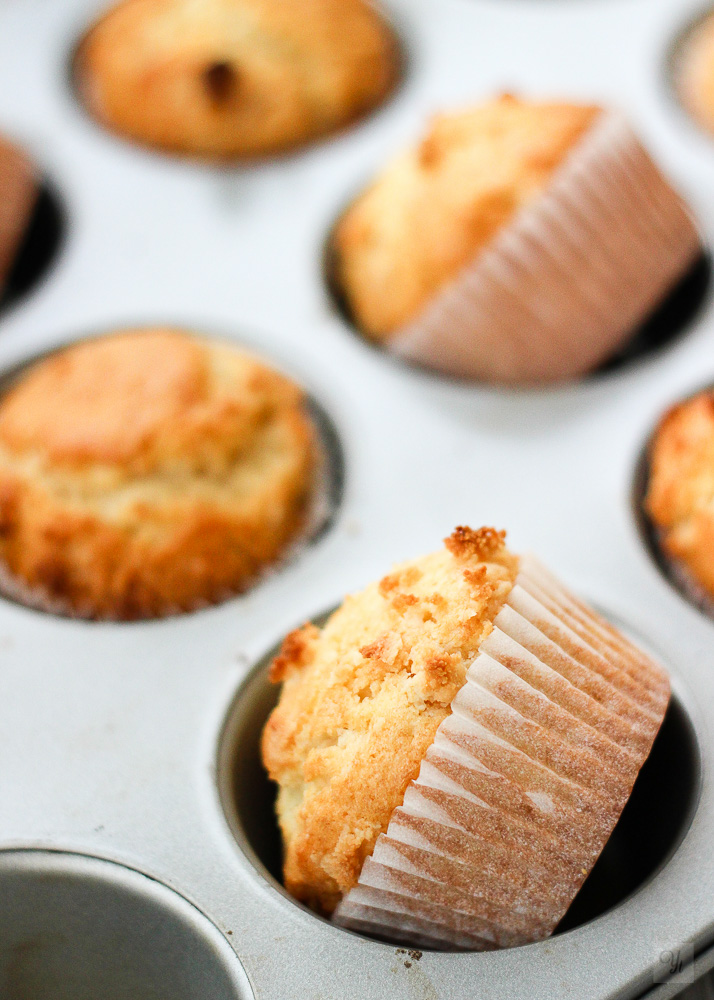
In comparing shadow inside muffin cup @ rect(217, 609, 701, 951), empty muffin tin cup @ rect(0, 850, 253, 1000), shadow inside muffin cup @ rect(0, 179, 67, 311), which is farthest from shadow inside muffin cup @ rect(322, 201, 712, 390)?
empty muffin tin cup @ rect(0, 850, 253, 1000)

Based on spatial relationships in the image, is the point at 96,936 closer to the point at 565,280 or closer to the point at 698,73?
the point at 565,280

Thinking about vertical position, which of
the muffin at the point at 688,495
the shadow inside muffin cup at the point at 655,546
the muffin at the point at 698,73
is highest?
the muffin at the point at 698,73

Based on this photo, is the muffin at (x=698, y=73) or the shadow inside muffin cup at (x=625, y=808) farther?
the muffin at (x=698, y=73)

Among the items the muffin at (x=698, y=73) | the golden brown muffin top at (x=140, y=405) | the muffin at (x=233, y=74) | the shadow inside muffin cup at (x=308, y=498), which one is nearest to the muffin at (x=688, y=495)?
the shadow inside muffin cup at (x=308, y=498)

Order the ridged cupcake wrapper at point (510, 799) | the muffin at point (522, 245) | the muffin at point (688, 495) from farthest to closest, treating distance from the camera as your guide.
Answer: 1. the muffin at point (522, 245)
2. the muffin at point (688, 495)
3. the ridged cupcake wrapper at point (510, 799)

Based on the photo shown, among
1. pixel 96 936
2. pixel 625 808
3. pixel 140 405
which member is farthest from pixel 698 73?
pixel 96 936

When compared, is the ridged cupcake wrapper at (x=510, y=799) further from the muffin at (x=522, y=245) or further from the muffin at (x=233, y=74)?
the muffin at (x=233, y=74)

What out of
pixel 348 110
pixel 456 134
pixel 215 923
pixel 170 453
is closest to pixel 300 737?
pixel 215 923
